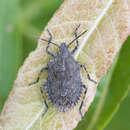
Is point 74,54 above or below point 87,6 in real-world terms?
below

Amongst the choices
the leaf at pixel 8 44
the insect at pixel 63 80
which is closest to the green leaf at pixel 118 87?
the insect at pixel 63 80

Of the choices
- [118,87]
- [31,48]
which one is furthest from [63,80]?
[31,48]

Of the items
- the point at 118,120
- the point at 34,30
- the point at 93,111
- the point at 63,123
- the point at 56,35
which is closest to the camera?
the point at 63,123

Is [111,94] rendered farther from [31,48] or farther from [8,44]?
[31,48]

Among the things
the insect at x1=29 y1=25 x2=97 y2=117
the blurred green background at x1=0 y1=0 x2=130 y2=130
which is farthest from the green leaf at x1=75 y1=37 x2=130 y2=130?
the insect at x1=29 y1=25 x2=97 y2=117

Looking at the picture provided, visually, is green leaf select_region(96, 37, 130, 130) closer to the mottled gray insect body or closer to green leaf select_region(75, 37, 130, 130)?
green leaf select_region(75, 37, 130, 130)

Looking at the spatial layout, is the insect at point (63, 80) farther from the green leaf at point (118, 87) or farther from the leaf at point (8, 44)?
the leaf at point (8, 44)

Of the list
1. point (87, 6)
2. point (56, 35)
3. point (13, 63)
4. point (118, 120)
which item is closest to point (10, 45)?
point (13, 63)

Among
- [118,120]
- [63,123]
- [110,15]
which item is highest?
[110,15]

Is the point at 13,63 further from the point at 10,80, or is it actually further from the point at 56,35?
the point at 56,35
